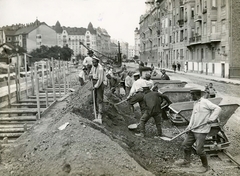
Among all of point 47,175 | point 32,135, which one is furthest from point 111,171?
point 32,135

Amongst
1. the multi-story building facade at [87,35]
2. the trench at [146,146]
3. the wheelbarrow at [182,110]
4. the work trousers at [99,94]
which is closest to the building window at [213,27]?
the multi-story building facade at [87,35]

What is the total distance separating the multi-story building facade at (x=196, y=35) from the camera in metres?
27.4

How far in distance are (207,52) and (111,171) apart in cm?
3316

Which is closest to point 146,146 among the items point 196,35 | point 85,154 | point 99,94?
point 99,94

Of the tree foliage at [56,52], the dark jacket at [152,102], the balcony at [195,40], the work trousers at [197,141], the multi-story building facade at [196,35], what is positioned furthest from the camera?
the balcony at [195,40]

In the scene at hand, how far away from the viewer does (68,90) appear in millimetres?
20094

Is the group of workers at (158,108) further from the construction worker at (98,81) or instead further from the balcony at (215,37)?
the balcony at (215,37)

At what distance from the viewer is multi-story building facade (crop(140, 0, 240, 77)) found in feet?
89.8

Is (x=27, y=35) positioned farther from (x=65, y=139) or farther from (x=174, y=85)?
(x=65, y=139)

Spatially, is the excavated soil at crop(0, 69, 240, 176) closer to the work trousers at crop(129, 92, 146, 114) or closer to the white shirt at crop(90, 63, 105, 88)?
the white shirt at crop(90, 63, 105, 88)

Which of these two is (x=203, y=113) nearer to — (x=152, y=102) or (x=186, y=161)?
(x=186, y=161)

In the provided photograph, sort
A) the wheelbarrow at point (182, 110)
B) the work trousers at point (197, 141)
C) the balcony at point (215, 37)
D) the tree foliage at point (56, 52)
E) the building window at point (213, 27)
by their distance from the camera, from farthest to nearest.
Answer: the building window at point (213, 27) < the tree foliage at point (56, 52) < the balcony at point (215, 37) < the wheelbarrow at point (182, 110) < the work trousers at point (197, 141)

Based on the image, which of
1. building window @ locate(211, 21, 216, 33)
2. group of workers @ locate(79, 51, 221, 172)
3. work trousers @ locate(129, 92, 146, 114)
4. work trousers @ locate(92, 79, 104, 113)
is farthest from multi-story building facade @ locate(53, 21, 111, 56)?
building window @ locate(211, 21, 216, 33)

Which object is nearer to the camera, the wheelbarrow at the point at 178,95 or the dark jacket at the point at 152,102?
the dark jacket at the point at 152,102
